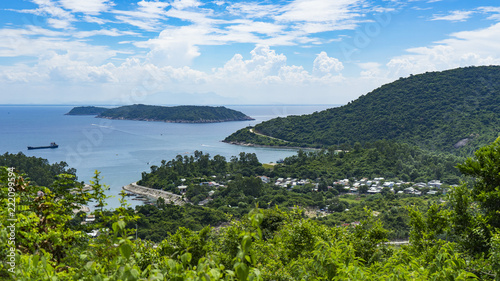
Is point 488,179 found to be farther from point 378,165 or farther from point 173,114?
point 173,114

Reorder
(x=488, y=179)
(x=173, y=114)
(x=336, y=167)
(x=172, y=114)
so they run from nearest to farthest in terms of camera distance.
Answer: (x=488, y=179) < (x=336, y=167) < (x=173, y=114) < (x=172, y=114)

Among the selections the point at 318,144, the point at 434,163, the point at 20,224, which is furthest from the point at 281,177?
the point at 20,224

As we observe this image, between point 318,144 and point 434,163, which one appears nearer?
point 434,163

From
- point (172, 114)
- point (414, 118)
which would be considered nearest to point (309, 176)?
point (414, 118)

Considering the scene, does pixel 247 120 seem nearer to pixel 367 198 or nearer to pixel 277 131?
pixel 277 131

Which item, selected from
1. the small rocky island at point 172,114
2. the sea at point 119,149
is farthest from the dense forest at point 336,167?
the small rocky island at point 172,114

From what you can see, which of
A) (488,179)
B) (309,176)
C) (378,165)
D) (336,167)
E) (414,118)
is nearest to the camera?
(488,179)

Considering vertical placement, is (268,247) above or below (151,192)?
above
